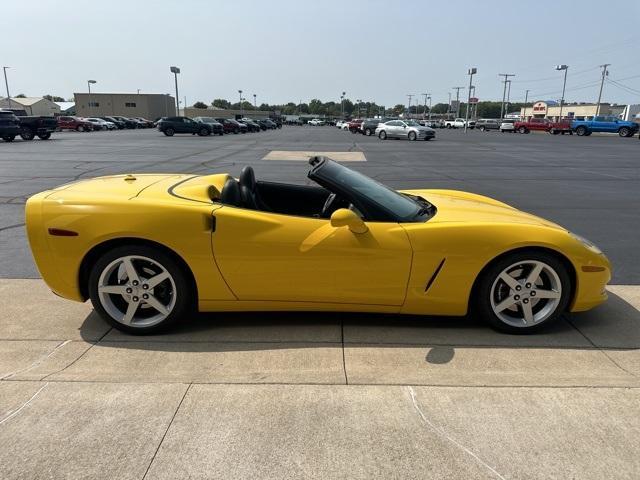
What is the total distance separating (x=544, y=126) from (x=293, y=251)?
175 feet

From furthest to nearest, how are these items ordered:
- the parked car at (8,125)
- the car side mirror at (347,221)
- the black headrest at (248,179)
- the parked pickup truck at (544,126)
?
1. the parked pickup truck at (544,126)
2. the parked car at (8,125)
3. the black headrest at (248,179)
4. the car side mirror at (347,221)

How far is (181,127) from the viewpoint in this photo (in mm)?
38344

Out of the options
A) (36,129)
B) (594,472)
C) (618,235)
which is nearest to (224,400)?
(594,472)

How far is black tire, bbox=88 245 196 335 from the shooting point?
10.8ft

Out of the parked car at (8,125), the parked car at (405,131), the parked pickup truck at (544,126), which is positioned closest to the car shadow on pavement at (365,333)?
the parked car at (8,125)

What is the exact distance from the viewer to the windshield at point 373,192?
3.46 metres

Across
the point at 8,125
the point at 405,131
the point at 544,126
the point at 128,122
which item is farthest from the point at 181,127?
the point at 544,126

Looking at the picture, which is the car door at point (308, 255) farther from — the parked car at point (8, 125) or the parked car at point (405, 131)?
the parked car at point (405, 131)

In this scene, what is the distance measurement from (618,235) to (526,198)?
2.97m

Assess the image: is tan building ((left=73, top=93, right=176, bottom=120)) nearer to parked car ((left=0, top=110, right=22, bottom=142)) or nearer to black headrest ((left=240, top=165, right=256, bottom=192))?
parked car ((left=0, top=110, right=22, bottom=142))

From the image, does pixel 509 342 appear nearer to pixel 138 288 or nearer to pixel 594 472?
pixel 594 472

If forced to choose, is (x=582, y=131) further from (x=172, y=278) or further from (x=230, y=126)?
(x=172, y=278)

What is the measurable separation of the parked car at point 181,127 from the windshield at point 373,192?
36544 mm

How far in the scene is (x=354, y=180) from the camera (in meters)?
3.67
